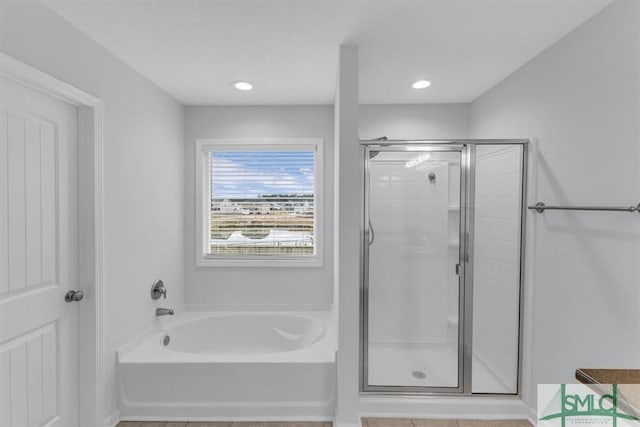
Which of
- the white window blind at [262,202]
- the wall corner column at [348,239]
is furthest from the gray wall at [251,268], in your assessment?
the wall corner column at [348,239]

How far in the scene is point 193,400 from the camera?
7.13 feet

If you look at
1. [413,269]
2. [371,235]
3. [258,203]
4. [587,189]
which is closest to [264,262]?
[258,203]

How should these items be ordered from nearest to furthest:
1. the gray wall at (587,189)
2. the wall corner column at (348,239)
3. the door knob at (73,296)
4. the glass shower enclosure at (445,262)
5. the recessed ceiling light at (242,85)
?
the gray wall at (587,189), the door knob at (73,296), the wall corner column at (348,239), the glass shower enclosure at (445,262), the recessed ceiling light at (242,85)

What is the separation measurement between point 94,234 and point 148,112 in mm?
1086

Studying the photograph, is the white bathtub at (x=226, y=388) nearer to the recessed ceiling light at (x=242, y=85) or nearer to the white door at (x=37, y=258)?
the white door at (x=37, y=258)

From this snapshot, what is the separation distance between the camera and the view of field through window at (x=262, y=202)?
128 inches

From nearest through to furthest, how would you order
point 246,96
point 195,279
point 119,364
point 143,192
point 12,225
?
point 12,225, point 119,364, point 143,192, point 246,96, point 195,279

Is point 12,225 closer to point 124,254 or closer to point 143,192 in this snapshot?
point 124,254

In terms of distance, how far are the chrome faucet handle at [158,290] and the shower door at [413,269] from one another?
164 cm

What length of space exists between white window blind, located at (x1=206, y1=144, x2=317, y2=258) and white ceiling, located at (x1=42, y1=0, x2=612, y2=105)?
2.49 ft

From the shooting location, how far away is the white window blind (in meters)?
3.24

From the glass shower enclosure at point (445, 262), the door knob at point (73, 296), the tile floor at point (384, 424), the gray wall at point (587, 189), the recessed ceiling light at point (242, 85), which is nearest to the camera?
the gray wall at point (587, 189)

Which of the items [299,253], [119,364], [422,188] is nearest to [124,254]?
[119,364]

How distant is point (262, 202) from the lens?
128 inches
